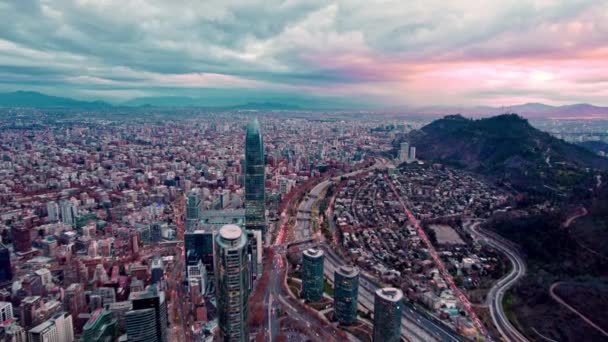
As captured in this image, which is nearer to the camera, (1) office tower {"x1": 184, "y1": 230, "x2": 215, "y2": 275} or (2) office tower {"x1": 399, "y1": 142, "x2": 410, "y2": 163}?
(1) office tower {"x1": 184, "y1": 230, "x2": 215, "y2": 275}

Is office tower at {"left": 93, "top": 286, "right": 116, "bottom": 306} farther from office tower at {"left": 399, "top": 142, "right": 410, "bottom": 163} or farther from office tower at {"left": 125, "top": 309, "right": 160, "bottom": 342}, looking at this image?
office tower at {"left": 399, "top": 142, "right": 410, "bottom": 163}

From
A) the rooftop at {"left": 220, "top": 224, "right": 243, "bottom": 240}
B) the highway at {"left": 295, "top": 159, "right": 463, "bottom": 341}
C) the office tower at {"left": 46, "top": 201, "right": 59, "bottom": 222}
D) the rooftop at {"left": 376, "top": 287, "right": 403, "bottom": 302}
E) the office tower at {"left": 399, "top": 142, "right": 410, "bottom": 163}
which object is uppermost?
the rooftop at {"left": 220, "top": 224, "right": 243, "bottom": 240}

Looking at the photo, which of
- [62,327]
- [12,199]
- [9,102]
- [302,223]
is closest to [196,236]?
[62,327]

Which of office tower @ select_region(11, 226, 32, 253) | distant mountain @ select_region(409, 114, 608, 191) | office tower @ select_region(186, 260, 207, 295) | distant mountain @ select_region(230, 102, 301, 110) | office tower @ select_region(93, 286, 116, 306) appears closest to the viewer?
office tower @ select_region(93, 286, 116, 306)

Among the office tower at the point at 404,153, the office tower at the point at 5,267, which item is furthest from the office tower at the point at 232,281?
the office tower at the point at 404,153

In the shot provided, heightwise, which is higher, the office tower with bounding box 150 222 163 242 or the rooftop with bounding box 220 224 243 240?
the rooftop with bounding box 220 224 243 240

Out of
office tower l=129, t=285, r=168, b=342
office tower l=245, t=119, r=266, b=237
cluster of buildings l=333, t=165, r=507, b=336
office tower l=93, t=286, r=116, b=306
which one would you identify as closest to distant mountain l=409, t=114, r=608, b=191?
cluster of buildings l=333, t=165, r=507, b=336

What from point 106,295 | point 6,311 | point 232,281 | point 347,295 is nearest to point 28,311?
point 6,311
